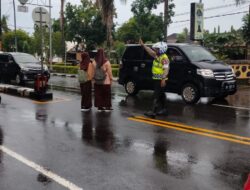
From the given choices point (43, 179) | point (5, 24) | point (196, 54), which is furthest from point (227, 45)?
point (5, 24)

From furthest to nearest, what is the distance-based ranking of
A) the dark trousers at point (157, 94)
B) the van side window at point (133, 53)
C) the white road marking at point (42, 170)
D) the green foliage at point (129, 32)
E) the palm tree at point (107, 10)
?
the green foliage at point (129, 32), the palm tree at point (107, 10), the van side window at point (133, 53), the dark trousers at point (157, 94), the white road marking at point (42, 170)

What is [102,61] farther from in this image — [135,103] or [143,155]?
[143,155]

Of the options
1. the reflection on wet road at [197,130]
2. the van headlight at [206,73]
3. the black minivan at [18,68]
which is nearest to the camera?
the reflection on wet road at [197,130]

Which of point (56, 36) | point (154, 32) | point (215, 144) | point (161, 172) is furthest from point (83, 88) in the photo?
point (56, 36)

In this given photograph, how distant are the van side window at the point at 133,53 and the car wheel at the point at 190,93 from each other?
2.26m

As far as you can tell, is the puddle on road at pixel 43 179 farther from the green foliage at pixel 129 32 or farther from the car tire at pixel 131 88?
the green foliage at pixel 129 32

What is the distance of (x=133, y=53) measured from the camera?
45.8ft

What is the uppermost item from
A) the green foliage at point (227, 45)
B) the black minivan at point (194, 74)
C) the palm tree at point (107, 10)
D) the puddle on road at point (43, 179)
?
the palm tree at point (107, 10)

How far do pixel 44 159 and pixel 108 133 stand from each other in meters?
2.03

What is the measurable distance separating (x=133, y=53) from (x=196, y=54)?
2444mm

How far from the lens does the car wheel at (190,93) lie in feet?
39.0

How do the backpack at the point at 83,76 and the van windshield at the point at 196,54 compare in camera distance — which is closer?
the backpack at the point at 83,76

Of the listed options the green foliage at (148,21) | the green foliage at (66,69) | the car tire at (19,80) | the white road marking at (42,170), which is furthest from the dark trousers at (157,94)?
the green foliage at (148,21)

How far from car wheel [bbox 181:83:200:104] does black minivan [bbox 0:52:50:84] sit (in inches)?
347
